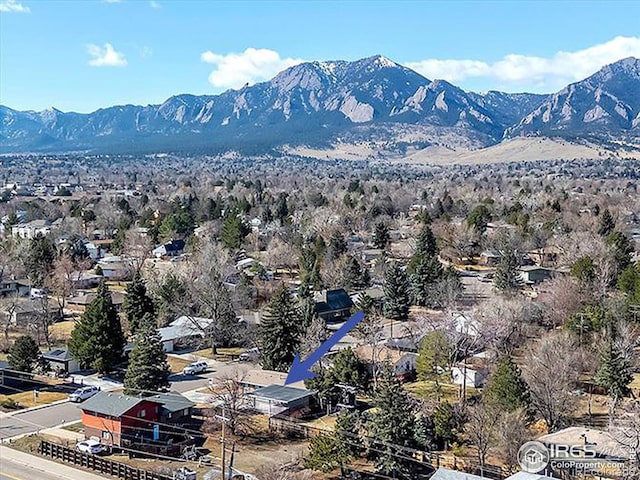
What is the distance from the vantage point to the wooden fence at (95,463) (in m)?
18.7

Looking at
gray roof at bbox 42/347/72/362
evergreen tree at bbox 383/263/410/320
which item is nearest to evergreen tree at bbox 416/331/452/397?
evergreen tree at bbox 383/263/410/320

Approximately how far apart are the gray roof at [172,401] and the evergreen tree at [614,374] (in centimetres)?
1269

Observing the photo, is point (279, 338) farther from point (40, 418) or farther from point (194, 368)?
point (40, 418)

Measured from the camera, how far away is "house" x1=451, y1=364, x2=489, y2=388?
2619 cm

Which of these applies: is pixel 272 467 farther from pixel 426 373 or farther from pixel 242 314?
pixel 242 314

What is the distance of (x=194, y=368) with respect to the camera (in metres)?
29.0

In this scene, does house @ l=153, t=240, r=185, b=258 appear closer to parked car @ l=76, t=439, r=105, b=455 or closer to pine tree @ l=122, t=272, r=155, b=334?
pine tree @ l=122, t=272, r=155, b=334

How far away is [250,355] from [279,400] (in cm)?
670

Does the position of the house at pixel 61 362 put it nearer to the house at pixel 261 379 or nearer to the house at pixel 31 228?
the house at pixel 261 379

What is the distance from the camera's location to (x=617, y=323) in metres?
29.1

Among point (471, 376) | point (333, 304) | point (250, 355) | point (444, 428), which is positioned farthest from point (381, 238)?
point (444, 428)

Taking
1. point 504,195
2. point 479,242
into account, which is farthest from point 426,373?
point 504,195

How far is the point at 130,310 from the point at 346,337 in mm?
9323

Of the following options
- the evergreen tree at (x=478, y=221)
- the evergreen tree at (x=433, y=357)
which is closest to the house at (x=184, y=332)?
the evergreen tree at (x=433, y=357)
